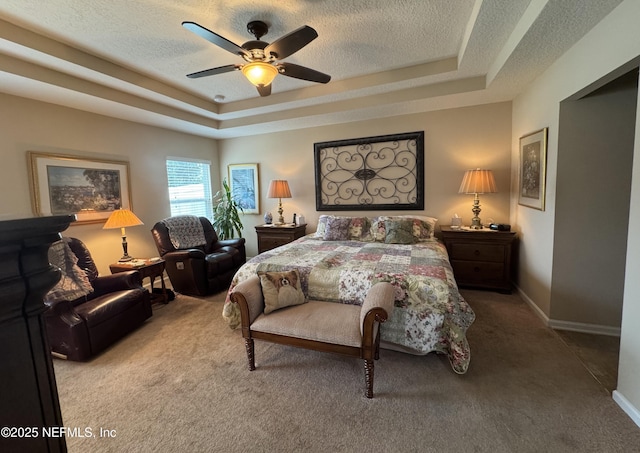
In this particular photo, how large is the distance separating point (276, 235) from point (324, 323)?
2.75m

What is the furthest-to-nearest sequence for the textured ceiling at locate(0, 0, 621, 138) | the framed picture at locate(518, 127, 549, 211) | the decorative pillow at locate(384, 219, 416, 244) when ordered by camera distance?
the decorative pillow at locate(384, 219, 416, 244) < the framed picture at locate(518, 127, 549, 211) < the textured ceiling at locate(0, 0, 621, 138)

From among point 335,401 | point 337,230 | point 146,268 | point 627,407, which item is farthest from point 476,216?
point 146,268

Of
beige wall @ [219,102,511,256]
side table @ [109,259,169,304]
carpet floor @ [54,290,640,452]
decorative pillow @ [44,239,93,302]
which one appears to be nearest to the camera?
carpet floor @ [54,290,640,452]

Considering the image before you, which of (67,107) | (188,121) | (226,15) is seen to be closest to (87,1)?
(226,15)

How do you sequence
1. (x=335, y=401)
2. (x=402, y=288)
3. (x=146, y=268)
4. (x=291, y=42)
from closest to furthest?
(x=335, y=401)
(x=291, y=42)
(x=402, y=288)
(x=146, y=268)

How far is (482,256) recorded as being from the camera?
3.60 meters

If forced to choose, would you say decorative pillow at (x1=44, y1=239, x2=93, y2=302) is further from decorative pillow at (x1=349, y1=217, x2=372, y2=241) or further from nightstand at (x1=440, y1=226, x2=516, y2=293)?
nightstand at (x1=440, y1=226, x2=516, y2=293)

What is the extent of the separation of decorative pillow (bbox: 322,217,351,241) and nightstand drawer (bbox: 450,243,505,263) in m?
1.40

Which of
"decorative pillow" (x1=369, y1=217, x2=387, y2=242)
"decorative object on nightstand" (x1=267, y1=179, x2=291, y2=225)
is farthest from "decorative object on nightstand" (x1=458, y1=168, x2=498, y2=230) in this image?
"decorative object on nightstand" (x1=267, y1=179, x2=291, y2=225)

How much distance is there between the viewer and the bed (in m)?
2.18

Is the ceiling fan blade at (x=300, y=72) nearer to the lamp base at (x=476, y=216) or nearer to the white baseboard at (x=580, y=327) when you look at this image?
the lamp base at (x=476, y=216)

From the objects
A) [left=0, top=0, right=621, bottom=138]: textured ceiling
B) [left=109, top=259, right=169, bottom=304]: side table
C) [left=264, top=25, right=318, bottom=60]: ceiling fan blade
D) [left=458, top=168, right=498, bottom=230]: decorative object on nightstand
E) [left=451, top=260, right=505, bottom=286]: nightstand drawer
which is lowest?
[left=451, top=260, right=505, bottom=286]: nightstand drawer

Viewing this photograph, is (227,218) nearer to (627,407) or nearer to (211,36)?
(211,36)

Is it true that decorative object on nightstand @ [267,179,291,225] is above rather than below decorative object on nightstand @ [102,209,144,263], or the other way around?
above
